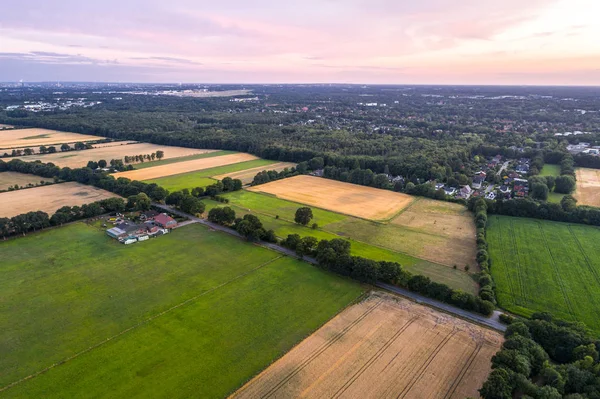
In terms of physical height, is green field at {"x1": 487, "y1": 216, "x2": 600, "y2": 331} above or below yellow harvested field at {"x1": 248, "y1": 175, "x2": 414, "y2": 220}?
above

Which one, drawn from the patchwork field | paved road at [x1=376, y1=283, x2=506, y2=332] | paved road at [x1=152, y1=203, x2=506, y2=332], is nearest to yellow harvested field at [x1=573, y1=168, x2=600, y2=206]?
paved road at [x1=376, y1=283, x2=506, y2=332]

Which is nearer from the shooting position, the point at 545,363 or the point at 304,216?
the point at 545,363

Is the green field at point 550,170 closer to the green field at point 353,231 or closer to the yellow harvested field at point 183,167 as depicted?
the green field at point 353,231

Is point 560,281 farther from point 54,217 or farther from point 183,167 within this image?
point 183,167

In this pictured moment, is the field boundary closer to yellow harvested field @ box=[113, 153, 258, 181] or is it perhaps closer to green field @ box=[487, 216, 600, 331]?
green field @ box=[487, 216, 600, 331]

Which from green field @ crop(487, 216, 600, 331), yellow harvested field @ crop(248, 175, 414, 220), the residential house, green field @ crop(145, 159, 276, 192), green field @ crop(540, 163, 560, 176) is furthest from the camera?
green field @ crop(540, 163, 560, 176)

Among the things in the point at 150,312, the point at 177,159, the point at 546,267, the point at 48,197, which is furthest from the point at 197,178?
the point at 546,267
